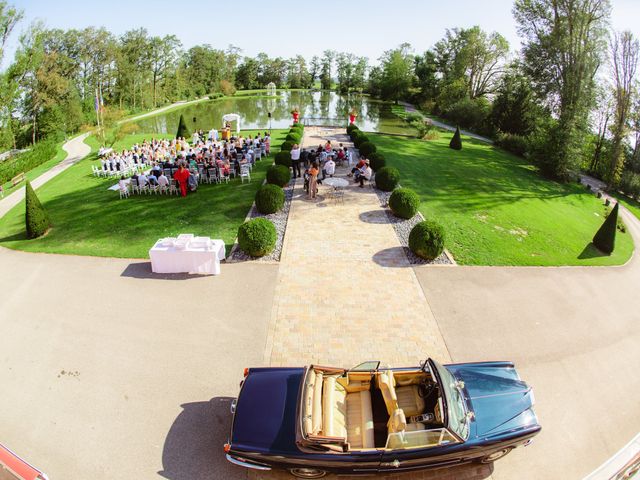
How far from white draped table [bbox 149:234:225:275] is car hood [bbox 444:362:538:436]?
751cm

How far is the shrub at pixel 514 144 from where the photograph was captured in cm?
3375

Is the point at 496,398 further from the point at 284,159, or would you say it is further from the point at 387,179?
the point at 284,159

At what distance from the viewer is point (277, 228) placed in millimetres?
14203

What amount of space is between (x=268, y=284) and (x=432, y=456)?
21.5ft

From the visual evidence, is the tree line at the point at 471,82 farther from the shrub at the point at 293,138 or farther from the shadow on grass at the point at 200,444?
the shadow on grass at the point at 200,444

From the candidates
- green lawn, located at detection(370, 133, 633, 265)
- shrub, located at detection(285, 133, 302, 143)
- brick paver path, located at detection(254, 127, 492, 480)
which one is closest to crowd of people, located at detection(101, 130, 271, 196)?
shrub, located at detection(285, 133, 302, 143)

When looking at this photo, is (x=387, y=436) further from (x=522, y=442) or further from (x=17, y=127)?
(x=17, y=127)

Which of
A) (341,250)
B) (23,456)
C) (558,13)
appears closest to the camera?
(23,456)

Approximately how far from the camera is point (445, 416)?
5566 mm

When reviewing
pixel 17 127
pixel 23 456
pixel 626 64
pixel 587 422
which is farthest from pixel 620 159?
pixel 17 127

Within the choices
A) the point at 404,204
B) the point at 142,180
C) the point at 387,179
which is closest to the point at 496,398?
the point at 404,204

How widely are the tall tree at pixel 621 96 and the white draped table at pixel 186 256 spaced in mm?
30214

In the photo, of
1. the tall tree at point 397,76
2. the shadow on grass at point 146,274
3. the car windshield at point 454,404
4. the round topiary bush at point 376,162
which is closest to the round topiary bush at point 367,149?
the round topiary bush at point 376,162

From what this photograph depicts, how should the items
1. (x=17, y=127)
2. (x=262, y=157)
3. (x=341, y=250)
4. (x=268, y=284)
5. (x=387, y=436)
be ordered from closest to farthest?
1. (x=387, y=436)
2. (x=268, y=284)
3. (x=341, y=250)
4. (x=262, y=157)
5. (x=17, y=127)
